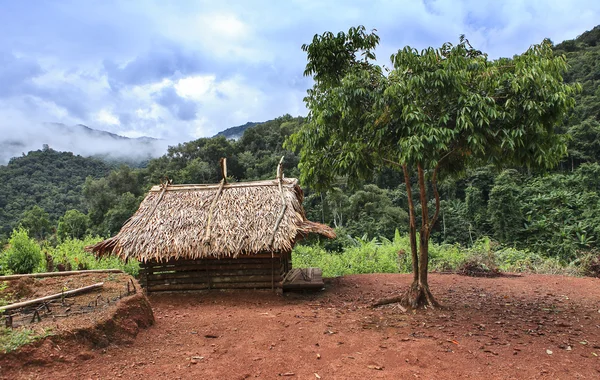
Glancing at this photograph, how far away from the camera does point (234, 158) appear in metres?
36.8

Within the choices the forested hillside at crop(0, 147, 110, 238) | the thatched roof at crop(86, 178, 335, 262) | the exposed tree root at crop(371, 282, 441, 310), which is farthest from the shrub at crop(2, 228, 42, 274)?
the forested hillside at crop(0, 147, 110, 238)

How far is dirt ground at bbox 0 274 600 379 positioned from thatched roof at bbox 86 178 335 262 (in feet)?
3.35

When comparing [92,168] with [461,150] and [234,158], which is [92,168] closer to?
[234,158]

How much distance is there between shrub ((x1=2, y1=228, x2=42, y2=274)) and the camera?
939 cm

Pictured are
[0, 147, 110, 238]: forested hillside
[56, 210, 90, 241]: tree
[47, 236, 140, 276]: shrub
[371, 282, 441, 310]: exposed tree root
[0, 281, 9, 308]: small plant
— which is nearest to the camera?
[0, 281, 9, 308]: small plant

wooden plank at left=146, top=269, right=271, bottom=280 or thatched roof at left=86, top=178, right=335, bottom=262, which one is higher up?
thatched roof at left=86, top=178, right=335, bottom=262

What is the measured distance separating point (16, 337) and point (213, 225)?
14.5 ft

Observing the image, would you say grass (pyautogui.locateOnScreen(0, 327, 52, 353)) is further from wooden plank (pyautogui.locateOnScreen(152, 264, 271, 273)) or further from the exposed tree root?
the exposed tree root

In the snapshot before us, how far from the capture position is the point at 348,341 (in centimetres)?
482

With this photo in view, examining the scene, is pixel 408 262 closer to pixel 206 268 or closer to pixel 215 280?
pixel 215 280

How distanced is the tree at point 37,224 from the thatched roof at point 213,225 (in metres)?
23.9

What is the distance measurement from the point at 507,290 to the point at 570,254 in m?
14.3

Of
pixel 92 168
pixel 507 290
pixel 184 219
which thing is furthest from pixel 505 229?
pixel 92 168

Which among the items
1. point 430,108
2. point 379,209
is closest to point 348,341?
point 430,108
